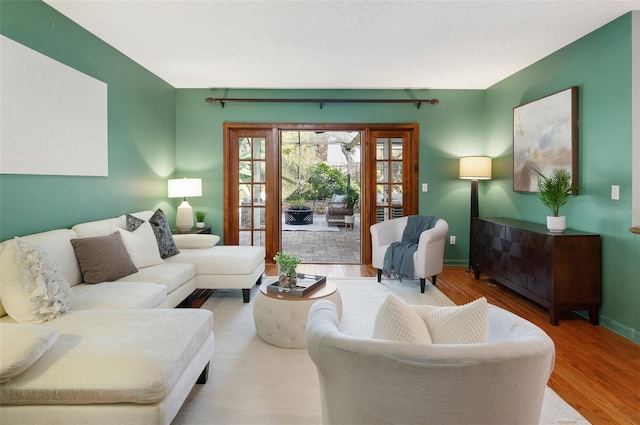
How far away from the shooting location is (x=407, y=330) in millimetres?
1153

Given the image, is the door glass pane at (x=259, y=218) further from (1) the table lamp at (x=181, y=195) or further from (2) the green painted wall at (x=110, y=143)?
(2) the green painted wall at (x=110, y=143)

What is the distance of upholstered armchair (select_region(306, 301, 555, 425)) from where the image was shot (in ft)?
3.24

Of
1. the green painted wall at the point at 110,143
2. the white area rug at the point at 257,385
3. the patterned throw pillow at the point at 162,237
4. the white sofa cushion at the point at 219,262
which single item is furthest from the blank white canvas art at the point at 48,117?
the white area rug at the point at 257,385

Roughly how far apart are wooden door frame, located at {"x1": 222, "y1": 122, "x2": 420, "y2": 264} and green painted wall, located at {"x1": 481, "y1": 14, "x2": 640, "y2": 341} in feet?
6.43

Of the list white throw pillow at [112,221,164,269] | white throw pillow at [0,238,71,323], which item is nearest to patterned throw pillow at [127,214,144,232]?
white throw pillow at [112,221,164,269]

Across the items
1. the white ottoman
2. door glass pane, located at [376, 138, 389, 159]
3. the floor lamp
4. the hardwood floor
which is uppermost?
door glass pane, located at [376, 138, 389, 159]

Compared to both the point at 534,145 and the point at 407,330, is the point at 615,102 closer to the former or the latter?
the point at 534,145

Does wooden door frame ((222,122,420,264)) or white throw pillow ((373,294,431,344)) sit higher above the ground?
wooden door frame ((222,122,420,264))

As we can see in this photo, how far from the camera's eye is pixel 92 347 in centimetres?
166

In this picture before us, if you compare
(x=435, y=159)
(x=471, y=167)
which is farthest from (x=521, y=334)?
(x=435, y=159)

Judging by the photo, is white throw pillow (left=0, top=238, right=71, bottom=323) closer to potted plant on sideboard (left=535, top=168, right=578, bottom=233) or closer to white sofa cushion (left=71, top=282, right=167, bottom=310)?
white sofa cushion (left=71, top=282, right=167, bottom=310)

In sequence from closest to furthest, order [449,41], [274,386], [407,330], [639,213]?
[407,330], [274,386], [639,213], [449,41]

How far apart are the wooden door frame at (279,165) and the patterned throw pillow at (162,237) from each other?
5.49ft

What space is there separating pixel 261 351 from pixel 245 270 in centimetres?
120
